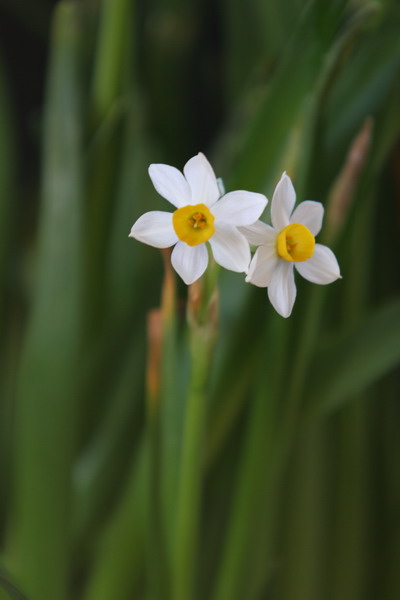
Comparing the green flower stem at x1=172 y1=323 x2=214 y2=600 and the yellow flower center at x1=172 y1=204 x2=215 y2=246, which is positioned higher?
the yellow flower center at x1=172 y1=204 x2=215 y2=246

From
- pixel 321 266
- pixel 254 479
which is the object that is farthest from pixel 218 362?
pixel 321 266

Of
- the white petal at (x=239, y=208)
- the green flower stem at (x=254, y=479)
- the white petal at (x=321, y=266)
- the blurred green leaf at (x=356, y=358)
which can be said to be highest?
the white petal at (x=239, y=208)

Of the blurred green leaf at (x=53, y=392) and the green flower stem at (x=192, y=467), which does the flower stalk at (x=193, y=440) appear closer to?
the green flower stem at (x=192, y=467)

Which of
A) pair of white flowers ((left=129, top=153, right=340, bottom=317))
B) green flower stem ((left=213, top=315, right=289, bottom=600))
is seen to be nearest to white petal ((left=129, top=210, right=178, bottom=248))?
pair of white flowers ((left=129, top=153, right=340, bottom=317))

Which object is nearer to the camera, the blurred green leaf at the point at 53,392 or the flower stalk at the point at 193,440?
the flower stalk at the point at 193,440

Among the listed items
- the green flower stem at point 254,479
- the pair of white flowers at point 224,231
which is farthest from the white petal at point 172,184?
the green flower stem at point 254,479

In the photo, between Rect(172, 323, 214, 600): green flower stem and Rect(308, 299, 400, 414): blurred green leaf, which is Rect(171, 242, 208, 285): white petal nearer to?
Rect(172, 323, 214, 600): green flower stem

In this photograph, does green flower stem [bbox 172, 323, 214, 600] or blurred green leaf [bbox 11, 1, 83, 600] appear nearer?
green flower stem [bbox 172, 323, 214, 600]
